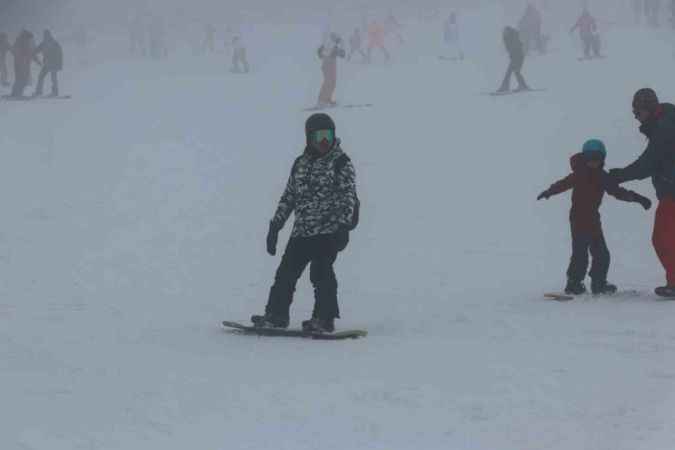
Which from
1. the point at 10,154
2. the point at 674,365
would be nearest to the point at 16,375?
the point at 674,365

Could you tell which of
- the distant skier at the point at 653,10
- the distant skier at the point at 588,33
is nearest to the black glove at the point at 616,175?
the distant skier at the point at 588,33

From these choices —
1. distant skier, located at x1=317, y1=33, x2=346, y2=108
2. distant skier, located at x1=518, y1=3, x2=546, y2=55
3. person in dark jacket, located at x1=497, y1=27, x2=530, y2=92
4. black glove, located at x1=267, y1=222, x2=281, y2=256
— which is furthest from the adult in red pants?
distant skier, located at x1=518, y1=3, x2=546, y2=55

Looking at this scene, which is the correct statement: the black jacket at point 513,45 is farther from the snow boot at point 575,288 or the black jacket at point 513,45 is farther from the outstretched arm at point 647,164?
the outstretched arm at point 647,164

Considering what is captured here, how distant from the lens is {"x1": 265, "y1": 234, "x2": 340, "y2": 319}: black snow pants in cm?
836

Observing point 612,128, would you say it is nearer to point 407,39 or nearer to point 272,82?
point 272,82

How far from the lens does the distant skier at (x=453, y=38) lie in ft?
127

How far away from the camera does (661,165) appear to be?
30.0ft

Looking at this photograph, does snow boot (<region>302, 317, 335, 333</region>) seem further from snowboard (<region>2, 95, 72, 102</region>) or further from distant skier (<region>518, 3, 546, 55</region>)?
distant skier (<region>518, 3, 546, 55</region>)

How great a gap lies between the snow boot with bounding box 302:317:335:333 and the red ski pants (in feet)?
7.81

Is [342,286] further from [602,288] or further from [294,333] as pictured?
[294,333]

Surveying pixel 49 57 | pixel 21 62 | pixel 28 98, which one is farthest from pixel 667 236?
pixel 21 62

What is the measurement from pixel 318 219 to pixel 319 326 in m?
0.65

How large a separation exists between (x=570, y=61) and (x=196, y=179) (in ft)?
61.6

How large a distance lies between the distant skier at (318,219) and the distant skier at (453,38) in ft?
101
